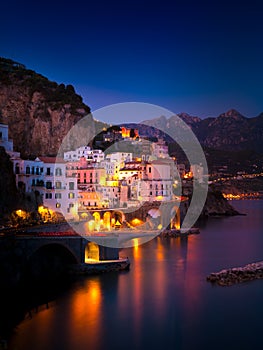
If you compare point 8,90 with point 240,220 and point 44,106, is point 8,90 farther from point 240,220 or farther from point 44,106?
point 240,220

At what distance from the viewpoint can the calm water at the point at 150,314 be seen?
15.8m

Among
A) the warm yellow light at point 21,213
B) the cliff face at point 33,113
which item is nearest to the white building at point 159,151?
the cliff face at point 33,113

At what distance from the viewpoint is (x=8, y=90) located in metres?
48.2

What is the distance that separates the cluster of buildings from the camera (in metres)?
32.3

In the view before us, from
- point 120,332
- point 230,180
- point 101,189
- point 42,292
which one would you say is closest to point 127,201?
point 101,189

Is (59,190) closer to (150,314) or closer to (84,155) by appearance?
(150,314)

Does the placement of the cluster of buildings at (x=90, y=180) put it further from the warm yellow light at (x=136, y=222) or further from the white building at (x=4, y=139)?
the warm yellow light at (x=136, y=222)

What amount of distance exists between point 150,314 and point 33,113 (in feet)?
116

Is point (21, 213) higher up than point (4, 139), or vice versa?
point (4, 139)

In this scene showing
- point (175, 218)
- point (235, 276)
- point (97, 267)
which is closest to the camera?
point (235, 276)

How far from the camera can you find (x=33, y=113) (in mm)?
49469

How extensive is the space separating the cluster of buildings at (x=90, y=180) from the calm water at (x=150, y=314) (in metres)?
8.98

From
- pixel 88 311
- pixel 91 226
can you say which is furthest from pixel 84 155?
pixel 88 311

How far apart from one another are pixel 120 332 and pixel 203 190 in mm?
59288
